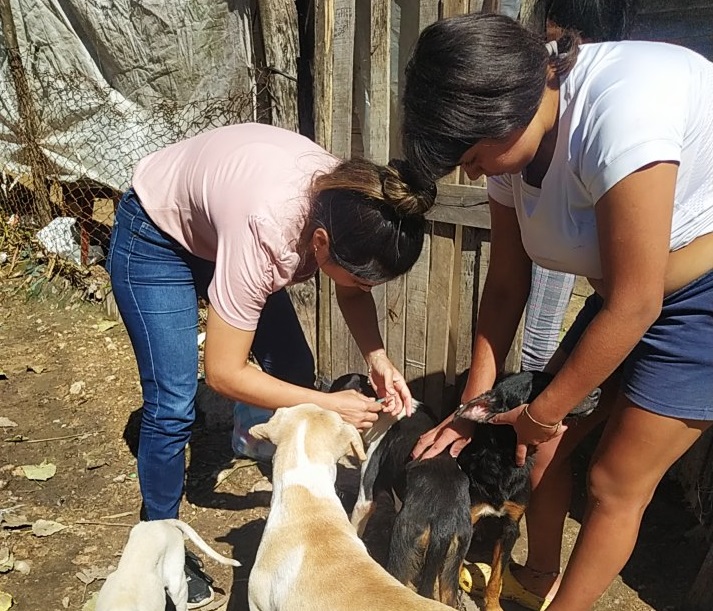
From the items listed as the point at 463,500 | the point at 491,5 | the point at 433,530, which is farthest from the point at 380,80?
the point at 433,530

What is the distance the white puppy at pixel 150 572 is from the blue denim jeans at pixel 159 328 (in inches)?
9.0

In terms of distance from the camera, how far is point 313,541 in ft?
7.61

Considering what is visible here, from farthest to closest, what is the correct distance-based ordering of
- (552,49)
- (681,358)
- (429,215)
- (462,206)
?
1. (429,215)
2. (462,206)
3. (681,358)
4. (552,49)

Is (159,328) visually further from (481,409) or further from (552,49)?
(552,49)

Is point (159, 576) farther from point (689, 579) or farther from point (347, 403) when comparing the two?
point (689, 579)

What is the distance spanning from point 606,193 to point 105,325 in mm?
4823

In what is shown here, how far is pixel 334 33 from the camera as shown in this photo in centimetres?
385

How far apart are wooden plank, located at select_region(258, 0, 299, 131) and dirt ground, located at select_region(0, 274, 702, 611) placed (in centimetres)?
199

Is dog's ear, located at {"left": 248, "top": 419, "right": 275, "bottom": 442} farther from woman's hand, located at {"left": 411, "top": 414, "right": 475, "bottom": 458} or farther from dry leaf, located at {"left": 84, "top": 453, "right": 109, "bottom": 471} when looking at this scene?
dry leaf, located at {"left": 84, "top": 453, "right": 109, "bottom": 471}

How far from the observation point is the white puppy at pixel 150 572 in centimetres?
248

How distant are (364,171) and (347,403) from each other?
990 mm

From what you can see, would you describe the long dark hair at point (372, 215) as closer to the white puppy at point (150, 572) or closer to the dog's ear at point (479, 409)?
the dog's ear at point (479, 409)

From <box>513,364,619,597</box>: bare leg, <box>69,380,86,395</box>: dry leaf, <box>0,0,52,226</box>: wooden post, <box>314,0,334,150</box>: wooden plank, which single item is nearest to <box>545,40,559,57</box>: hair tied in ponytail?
<box>513,364,619,597</box>: bare leg

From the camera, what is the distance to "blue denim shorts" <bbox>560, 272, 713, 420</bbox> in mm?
1924
